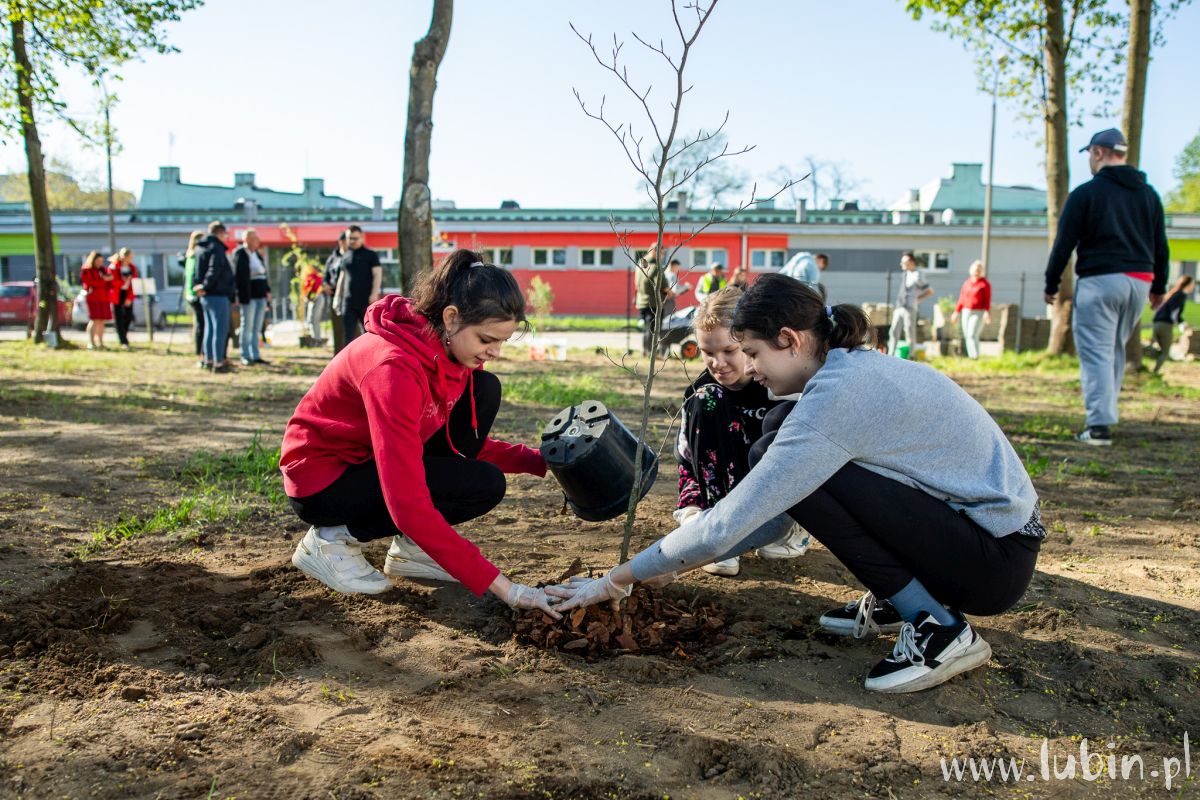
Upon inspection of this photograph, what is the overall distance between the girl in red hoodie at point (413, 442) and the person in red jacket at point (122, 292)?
1342cm

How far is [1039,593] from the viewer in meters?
3.21

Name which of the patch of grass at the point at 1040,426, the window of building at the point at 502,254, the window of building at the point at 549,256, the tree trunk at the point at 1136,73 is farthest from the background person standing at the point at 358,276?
the window of building at the point at 549,256

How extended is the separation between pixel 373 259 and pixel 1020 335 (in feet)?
37.4

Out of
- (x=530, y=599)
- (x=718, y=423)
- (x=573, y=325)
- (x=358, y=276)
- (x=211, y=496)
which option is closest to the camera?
(x=530, y=599)

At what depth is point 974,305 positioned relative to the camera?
46.9ft

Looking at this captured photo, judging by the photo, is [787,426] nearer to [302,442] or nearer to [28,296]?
[302,442]

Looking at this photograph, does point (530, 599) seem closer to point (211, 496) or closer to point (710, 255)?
point (211, 496)

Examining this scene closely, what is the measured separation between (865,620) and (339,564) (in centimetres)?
172

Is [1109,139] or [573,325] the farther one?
[573,325]

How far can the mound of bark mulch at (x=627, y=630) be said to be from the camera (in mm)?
2713

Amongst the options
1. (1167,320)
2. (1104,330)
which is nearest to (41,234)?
(1104,330)

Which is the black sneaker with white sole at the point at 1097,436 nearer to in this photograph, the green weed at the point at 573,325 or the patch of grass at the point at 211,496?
the patch of grass at the point at 211,496

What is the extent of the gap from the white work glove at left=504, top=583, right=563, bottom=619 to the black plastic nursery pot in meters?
0.57

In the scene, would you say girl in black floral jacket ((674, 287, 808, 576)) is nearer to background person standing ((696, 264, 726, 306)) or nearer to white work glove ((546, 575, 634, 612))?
white work glove ((546, 575, 634, 612))
